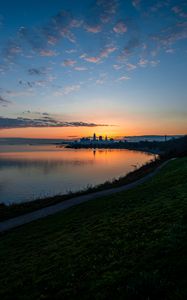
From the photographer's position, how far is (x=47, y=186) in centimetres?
5097

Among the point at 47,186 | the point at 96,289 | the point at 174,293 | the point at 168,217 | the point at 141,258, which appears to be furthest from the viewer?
the point at 47,186

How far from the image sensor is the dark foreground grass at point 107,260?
7.61 meters

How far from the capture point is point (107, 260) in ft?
33.5

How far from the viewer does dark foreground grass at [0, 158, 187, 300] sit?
761 centimetres

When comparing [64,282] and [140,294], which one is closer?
[140,294]

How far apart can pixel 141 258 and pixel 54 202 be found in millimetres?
24471

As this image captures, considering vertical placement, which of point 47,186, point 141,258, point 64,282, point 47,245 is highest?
point 141,258

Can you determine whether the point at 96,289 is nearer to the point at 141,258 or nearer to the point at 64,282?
the point at 64,282

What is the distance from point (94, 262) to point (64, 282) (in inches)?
63.5

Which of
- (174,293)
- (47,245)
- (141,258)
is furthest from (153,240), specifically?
(47,245)

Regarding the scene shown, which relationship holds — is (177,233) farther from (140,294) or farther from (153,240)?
(140,294)

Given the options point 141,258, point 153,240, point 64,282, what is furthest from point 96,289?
point 153,240

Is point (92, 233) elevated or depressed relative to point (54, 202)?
elevated

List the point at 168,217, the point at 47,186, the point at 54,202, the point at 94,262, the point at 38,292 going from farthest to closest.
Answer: the point at 47,186, the point at 54,202, the point at 168,217, the point at 94,262, the point at 38,292
